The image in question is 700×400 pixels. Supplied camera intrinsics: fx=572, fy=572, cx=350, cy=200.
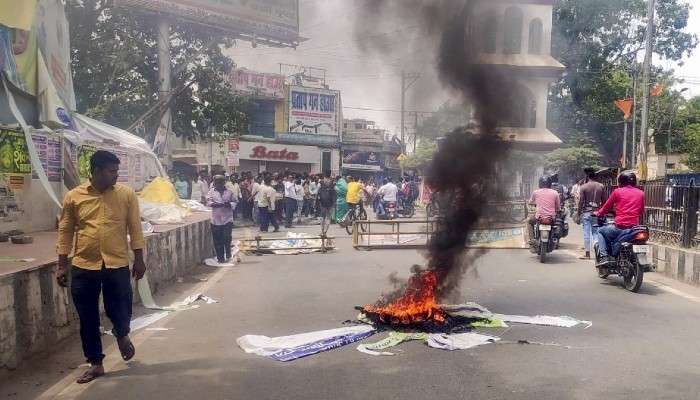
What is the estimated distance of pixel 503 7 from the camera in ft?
24.5

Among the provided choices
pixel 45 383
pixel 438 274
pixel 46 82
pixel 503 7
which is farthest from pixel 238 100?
pixel 45 383

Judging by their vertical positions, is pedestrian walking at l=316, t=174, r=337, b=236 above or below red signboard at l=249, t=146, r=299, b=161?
below

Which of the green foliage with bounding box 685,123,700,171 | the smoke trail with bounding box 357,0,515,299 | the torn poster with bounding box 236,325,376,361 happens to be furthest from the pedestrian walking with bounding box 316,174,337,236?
the green foliage with bounding box 685,123,700,171

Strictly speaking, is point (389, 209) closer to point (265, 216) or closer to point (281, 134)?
point (265, 216)

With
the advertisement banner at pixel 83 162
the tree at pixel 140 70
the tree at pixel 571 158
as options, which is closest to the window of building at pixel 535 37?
the advertisement banner at pixel 83 162

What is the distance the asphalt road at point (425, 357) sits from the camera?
4047mm

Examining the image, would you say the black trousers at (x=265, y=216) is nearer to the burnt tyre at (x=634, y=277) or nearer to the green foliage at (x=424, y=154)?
Result: the green foliage at (x=424, y=154)

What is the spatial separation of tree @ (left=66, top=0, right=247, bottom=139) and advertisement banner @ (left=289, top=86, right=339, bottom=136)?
13386mm

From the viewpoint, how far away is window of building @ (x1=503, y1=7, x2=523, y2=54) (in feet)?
25.1

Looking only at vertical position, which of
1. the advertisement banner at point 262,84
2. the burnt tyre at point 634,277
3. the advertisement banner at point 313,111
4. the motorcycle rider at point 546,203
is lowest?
the burnt tyre at point 634,277

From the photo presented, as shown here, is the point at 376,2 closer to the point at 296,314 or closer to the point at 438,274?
the point at 438,274

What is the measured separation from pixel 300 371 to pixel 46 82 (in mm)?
8140

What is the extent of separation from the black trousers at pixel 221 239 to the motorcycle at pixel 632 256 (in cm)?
644

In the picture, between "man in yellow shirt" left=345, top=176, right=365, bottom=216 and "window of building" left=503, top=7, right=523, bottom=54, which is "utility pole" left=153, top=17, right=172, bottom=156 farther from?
"window of building" left=503, top=7, right=523, bottom=54
